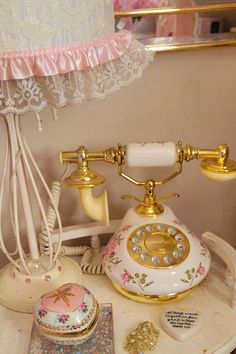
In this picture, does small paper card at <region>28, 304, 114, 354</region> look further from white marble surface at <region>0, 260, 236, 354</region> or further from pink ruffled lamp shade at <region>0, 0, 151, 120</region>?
pink ruffled lamp shade at <region>0, 0, 151, 120</region>

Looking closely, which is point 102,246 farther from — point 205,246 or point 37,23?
point 37,23

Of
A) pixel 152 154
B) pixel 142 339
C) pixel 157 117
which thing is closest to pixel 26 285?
pixel 142 339

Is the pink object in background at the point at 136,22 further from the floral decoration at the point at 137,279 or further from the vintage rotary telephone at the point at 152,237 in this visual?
the floral decoration at the point at 137,279

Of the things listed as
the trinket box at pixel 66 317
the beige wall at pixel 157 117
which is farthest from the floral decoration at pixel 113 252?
the beige wall at pixel 157 117

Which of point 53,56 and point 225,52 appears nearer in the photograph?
point 53,56

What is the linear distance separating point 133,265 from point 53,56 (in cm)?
41

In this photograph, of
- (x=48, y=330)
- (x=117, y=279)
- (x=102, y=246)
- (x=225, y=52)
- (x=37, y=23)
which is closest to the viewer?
(x=37, y=23)

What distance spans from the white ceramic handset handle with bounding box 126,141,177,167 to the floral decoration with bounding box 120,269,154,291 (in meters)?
0.21

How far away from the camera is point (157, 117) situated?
Result: 936 millimetres

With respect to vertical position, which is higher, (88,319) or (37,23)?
(37,23)

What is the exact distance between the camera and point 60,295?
26.7 inches

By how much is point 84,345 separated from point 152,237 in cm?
23

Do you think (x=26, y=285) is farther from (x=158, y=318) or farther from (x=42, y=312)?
(x=158, y=318)

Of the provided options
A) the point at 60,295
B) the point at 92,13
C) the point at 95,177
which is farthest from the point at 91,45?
the point at 60,295
